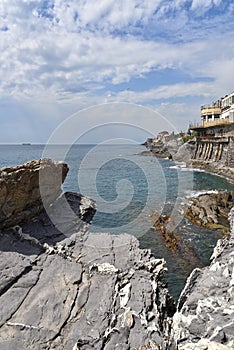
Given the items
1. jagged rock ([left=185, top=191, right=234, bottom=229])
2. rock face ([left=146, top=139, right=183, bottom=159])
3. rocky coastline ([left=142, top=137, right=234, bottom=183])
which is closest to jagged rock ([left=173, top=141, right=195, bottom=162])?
rocky coastline ([left=142, top=137, right=234, bottom=183])

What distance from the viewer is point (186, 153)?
79062 millimetres

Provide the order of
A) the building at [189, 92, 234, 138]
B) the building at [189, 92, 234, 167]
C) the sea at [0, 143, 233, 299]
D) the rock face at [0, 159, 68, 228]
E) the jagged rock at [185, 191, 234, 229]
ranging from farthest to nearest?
the building at [189, 92, 234, 138]
the building at [189, 92, 234, 167]
the jagged rock at [185, 191, 234, 229]
the sea at [0, 143, 233, 299]
the rock face at [0, 159, 68, 228]

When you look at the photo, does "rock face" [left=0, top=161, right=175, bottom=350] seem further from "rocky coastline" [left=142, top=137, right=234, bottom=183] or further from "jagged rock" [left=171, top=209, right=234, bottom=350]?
"rocky coastline" [left=142, top=137, right=234, bottom=183]

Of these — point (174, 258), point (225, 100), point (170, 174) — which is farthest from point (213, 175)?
point (174, 258)

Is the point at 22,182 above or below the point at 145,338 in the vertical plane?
above

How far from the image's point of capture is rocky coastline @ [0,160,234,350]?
7641 millimetres

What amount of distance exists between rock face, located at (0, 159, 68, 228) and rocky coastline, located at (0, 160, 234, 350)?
51mm

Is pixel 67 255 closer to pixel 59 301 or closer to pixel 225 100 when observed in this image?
pixel 59 301

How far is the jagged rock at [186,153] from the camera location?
74.5 m

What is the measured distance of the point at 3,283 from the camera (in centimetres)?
1099

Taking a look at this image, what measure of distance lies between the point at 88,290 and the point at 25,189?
7.00 metres

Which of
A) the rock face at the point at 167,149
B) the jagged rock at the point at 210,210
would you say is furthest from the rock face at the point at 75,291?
the rock face at the point at 167,149

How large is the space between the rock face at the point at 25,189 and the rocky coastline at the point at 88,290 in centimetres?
5

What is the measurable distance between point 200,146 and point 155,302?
6341 cm
